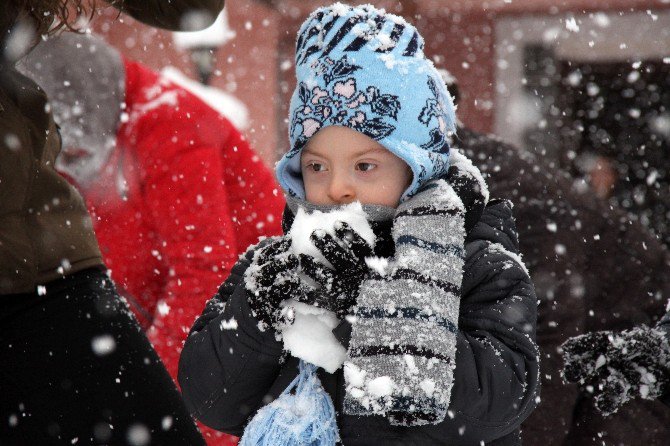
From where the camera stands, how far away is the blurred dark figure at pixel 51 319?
6.75 ft

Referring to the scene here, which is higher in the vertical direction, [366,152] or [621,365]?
[366,152]

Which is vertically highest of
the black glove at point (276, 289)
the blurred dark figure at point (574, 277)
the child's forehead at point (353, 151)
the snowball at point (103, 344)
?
the child's forehead at point (353, 151)

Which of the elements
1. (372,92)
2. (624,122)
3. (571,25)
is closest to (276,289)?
(372,92)

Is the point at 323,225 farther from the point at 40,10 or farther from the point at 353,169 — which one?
the point at 40,10

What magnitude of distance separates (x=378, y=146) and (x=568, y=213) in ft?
4.57

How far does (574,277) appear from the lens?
3.14 meters

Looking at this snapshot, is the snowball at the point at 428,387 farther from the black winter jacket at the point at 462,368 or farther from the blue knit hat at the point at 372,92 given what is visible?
the blue knit hat at the point at 372,92

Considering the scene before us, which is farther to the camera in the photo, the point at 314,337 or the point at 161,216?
the point at 161,216

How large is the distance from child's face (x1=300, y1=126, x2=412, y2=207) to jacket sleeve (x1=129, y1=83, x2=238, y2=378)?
3.71 ft

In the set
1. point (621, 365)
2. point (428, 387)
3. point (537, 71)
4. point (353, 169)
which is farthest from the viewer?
point (537, 71)

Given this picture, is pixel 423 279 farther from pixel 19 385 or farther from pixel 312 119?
pixel 19 385

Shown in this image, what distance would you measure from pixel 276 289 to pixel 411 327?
276mm

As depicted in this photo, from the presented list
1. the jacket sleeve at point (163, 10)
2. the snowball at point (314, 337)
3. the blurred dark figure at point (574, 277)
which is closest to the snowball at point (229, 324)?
the snowball at point (314, 337)

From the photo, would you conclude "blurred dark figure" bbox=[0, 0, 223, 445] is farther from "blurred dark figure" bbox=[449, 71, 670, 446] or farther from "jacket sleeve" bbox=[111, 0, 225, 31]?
"blurred dark figure" bbox=[449, 71, 670, 446]
